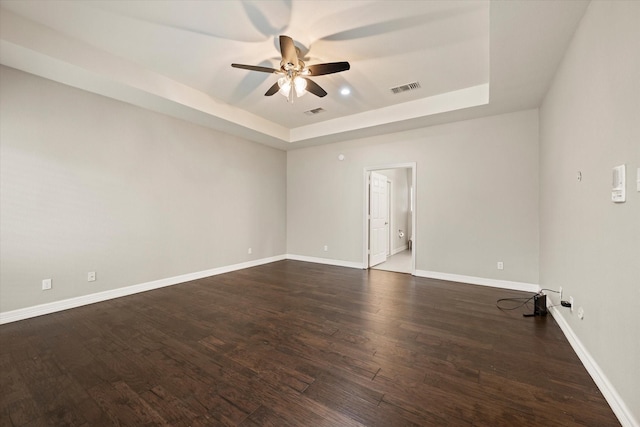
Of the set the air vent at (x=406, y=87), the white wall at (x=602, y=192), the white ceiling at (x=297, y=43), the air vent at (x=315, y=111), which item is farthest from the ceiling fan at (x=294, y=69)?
the white wall at (x=602, y=192)

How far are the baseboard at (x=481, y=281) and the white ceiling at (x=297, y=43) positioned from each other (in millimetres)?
2726

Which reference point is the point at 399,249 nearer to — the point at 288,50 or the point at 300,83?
the point at 300,83

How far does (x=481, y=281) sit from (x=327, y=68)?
4.08 meters

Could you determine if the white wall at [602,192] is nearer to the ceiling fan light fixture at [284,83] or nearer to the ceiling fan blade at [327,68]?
the ceiling fan blade at [327,68]

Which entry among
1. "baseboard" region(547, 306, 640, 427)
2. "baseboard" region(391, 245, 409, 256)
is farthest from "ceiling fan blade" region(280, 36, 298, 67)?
"baseboard" region(391, 245, 409, 256)

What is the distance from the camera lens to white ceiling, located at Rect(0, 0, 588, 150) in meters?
2.30

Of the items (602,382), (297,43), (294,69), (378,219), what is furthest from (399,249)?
(297,43)

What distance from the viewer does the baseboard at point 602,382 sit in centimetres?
142

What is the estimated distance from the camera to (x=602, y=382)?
5.61 ft

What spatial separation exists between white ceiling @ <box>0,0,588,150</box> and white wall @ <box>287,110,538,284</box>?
0.53m

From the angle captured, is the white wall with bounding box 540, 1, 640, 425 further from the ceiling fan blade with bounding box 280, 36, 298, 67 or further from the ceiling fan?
the ceiling fan blade with bounding box 280, 36, 298, 67

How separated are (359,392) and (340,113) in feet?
14.6

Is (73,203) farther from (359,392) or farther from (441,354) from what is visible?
(441,354)

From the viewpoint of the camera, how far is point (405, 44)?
2.80 metres
